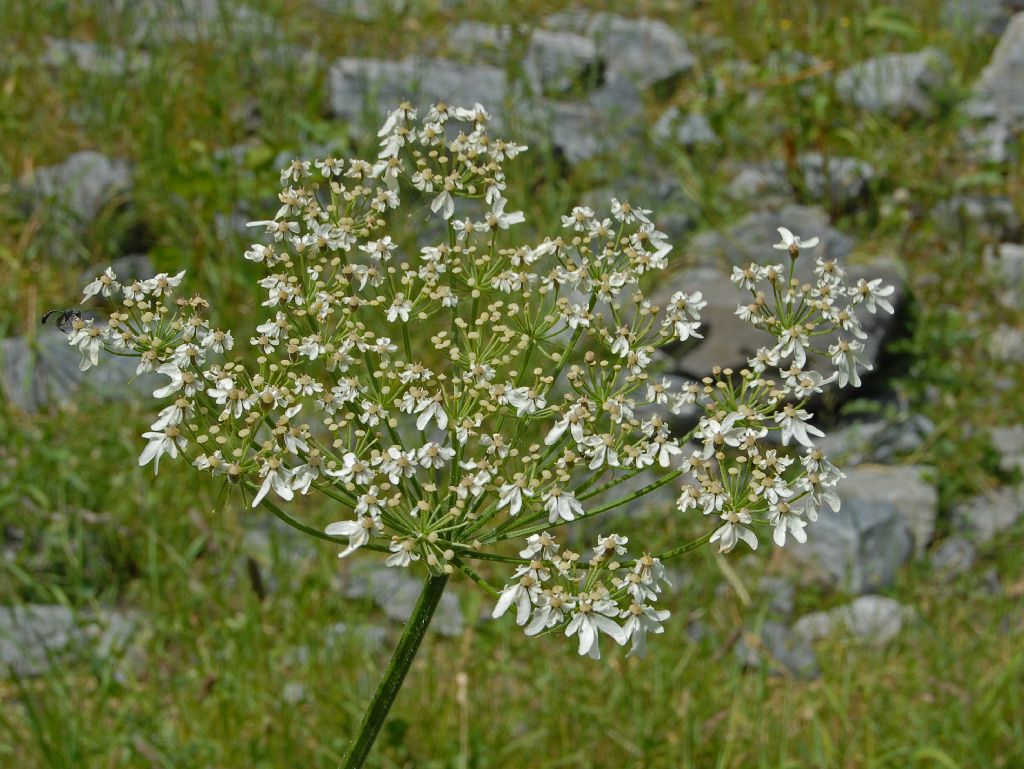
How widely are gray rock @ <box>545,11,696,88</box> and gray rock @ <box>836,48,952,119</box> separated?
1.50 m

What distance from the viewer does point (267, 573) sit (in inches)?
238

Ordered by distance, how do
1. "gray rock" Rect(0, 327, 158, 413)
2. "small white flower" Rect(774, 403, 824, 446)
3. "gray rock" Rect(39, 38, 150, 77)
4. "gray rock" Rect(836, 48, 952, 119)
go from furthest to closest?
1. "gray rock" Rect(836, 48, 952, 119)
2. "gray rock" Rect(39, 38, 150, 77)
3. "gray rock" Rect(0, 327, 158, 413)
4. "small white flower" Rect(774, 403, 824, 446)

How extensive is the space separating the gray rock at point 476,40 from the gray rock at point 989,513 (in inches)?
202

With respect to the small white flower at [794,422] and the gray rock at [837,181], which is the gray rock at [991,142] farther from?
the small white flower at [794,422]

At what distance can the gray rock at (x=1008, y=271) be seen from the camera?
8.56 metres

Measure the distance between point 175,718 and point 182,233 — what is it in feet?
11.4

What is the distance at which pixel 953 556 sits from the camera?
710 cm

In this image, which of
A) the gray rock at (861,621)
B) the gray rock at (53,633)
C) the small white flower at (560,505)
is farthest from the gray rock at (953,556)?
the small white flower at (560,505)

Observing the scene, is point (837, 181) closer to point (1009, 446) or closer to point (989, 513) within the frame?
point (1009, 446)

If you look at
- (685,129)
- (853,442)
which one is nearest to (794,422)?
(853,442)

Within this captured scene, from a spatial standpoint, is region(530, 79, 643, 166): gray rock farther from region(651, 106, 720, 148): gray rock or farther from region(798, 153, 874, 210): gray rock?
region(798, 153, 874, 210): gray rock

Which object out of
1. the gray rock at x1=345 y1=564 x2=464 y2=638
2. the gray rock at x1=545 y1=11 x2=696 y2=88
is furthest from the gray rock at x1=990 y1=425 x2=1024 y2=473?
the gray rock at x1=545 y1=11 x2=696 y2=88

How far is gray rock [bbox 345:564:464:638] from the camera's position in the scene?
19.6 ft

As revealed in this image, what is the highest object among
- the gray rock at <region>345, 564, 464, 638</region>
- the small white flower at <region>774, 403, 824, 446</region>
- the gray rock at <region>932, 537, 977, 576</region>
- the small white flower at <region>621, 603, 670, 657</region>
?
the small white flower at <region>774, 403, 824, 446</region>
